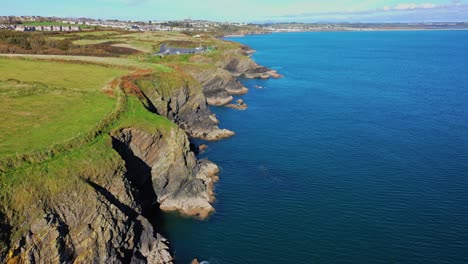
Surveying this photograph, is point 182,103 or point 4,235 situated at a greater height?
point 182,103

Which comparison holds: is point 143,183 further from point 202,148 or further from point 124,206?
point 202,148

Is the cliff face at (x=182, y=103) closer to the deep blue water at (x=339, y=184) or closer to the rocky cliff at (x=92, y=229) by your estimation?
the deep blue water at (x=339, y=184)

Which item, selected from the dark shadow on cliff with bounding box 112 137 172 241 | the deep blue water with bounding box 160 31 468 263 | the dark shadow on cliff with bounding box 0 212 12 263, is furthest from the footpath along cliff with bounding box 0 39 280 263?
the deep blue water with bounding box 160 31 468 263

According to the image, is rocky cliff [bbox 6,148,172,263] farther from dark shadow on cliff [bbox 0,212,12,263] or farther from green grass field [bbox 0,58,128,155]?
green grass field [bbox 0,58,128,155]

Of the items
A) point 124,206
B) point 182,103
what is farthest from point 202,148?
point 124,206

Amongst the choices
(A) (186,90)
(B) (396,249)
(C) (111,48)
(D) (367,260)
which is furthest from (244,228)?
(C) (111,48)

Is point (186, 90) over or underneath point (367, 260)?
over

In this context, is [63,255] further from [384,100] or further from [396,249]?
[384,100]
